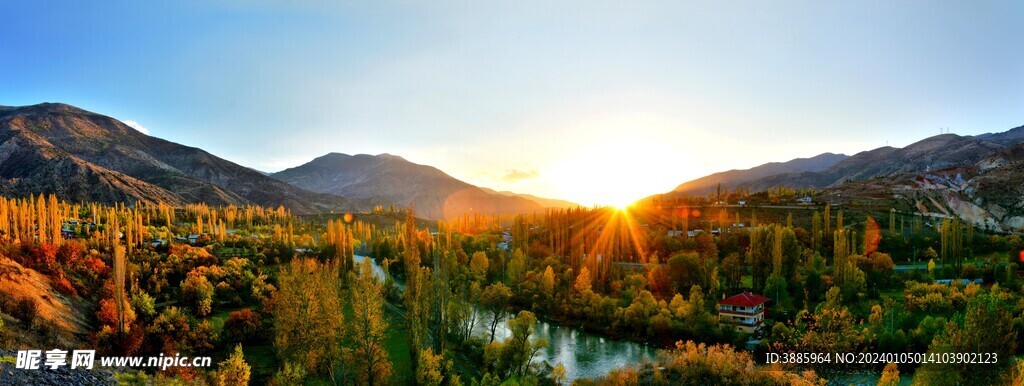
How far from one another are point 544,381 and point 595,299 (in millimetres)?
19962

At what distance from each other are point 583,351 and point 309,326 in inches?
959

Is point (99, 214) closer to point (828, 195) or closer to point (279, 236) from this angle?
point (279, 236)

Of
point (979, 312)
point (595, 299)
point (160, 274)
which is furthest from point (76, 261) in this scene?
point (979, 312)

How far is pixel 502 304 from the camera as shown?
5469 centimetres

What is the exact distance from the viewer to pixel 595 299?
52.4 meters

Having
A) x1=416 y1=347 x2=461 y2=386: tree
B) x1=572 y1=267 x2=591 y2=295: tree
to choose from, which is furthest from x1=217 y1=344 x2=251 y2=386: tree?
x1=572 y1=267 x2=591 y2=295: tree

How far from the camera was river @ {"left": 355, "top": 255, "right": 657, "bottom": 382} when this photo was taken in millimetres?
38997

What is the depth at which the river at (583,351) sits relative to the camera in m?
39.0

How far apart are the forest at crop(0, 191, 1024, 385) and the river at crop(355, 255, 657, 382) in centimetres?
135

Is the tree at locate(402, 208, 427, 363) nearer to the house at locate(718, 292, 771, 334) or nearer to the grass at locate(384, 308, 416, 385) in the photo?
the grass at locate(384, 308, 416, 385)

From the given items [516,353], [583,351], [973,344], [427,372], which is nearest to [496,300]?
[583,351]

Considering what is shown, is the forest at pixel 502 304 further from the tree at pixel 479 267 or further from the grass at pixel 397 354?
the tree at pixel 479 267

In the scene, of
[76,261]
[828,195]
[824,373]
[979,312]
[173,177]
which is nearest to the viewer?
[979,312]

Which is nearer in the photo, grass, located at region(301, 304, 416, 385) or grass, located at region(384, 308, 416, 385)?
grass, located at region(301, 304, 416, 385)
